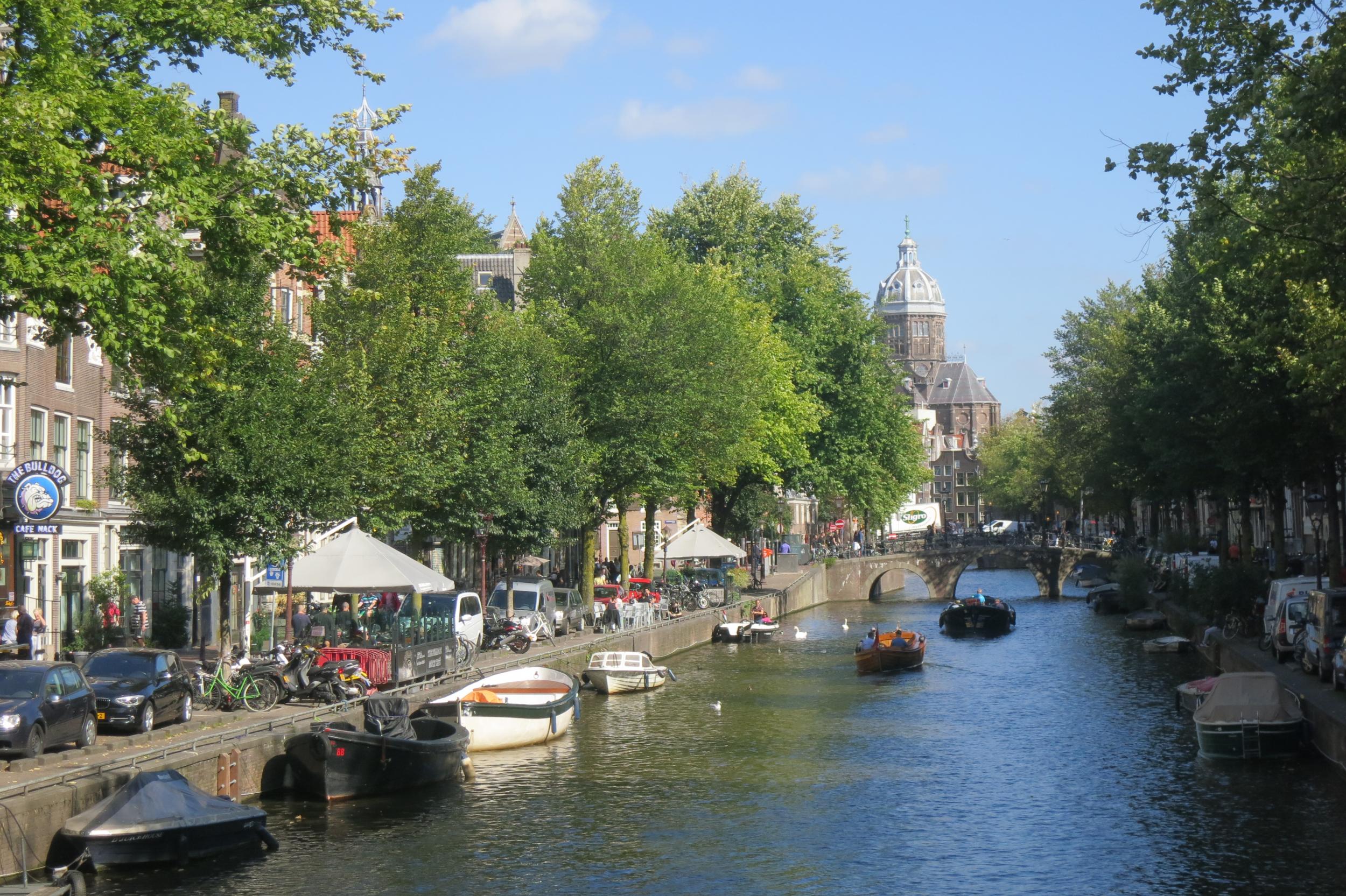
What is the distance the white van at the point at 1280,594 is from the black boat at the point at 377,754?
20.8 metres

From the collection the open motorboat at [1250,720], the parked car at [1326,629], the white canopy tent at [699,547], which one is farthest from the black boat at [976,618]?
the open motorboat at [1250,720]

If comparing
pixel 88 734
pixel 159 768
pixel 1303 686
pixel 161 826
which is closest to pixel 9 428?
pixel 88 734

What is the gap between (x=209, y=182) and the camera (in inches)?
853

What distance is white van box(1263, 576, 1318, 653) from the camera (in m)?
38.7

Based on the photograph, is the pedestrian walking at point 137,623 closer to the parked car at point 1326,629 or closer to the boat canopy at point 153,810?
the boat canopy at point 153,810

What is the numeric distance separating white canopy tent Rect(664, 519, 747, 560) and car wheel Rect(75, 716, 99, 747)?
44.8 meters

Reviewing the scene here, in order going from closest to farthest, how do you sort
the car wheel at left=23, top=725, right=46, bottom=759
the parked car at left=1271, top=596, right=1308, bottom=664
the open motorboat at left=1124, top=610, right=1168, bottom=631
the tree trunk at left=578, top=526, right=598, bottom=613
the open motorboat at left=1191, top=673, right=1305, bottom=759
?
the car wheel at left=23, top=725, right=46, bottom=759 → the open motorboat at left=1191, top=673, right=1305, bottom=759 → the parked car at left=1271, top=596, right=1308, bottom=664 → the tree trunk at left=578, top=526, right=598, bottom=613 → the open motorboat at left=1124, top=610, right=1168, bottom=631

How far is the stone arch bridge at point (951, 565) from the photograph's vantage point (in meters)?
97.4

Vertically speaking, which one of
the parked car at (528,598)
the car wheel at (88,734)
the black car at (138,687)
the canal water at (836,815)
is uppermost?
the parked car at (528,598)

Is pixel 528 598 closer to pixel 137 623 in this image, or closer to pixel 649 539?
pixel 137 623

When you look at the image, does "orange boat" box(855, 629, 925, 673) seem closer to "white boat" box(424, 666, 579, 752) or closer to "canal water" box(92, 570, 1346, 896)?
"canal water" box(92, 570, 1346, 896)

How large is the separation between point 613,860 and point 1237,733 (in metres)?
13.5

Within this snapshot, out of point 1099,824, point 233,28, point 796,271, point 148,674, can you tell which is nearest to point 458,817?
point 148,674

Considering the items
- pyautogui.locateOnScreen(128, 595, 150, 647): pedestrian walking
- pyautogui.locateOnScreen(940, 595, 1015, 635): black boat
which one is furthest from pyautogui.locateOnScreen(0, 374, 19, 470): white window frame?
pyautogui.locateOnScreen(940, 595, 1015, 635): black boat
